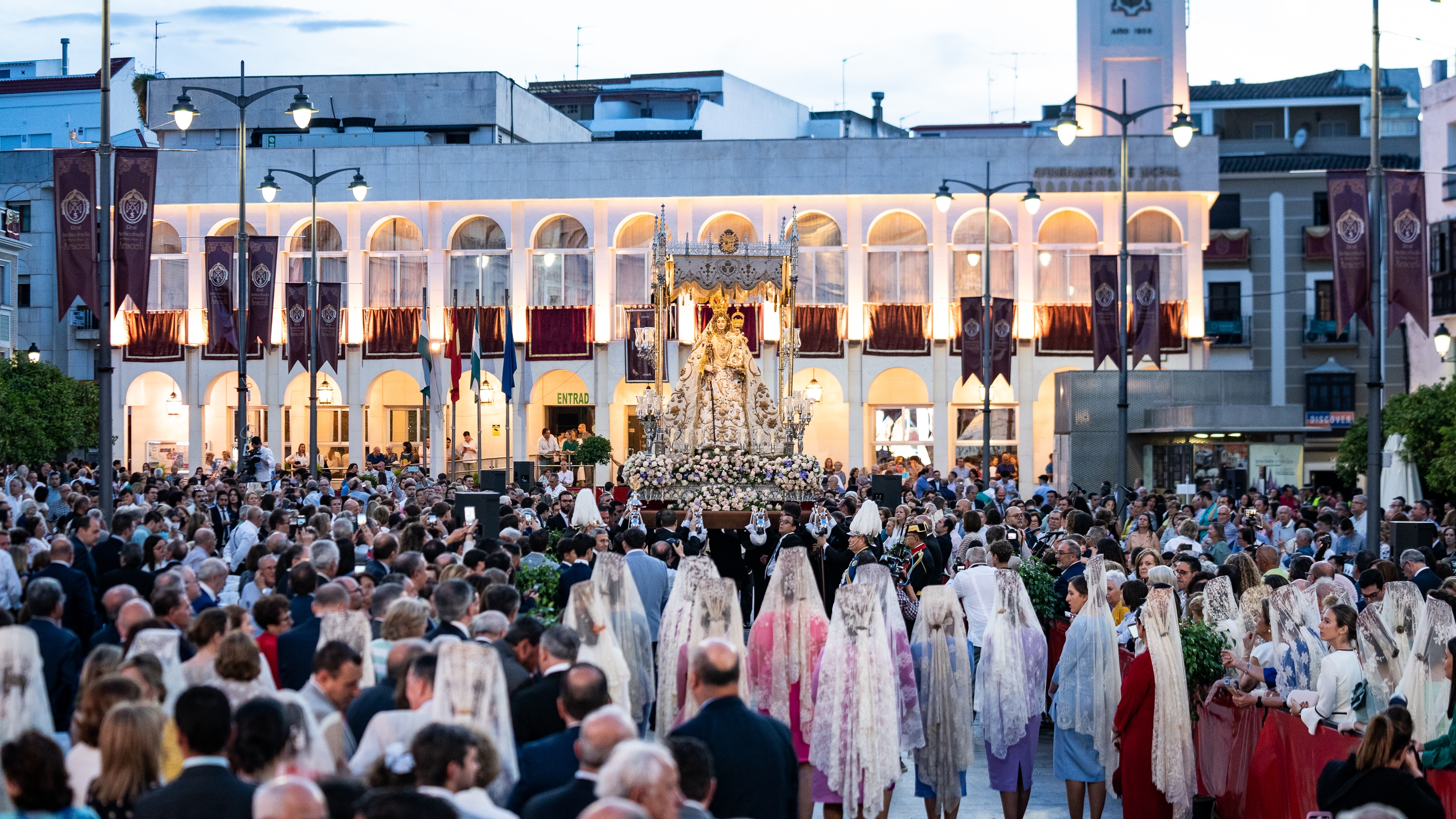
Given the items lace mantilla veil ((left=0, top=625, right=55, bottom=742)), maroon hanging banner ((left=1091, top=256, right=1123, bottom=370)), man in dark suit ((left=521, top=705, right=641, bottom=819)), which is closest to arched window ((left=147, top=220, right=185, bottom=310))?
maroon hanging banner ((left=1091, top=256, right=1123, bottom=370))

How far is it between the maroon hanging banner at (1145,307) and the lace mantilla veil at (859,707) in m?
25.0

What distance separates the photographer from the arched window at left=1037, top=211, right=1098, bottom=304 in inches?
1783

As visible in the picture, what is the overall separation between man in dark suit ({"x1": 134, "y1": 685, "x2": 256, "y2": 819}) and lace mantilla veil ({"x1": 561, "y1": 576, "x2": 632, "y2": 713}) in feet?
12.4

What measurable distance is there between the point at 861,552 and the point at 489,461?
3347 centimetres

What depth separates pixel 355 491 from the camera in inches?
906

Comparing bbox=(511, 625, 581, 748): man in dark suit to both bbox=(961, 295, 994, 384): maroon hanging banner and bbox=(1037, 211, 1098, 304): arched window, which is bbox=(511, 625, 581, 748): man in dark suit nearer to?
bbox=(961, 295, 994, 384): maroon hanging banner

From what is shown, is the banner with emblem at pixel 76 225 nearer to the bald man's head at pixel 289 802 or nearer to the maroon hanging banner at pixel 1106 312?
the bald man's head at pixel 289 802

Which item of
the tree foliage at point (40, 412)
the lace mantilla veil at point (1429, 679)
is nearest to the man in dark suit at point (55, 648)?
the lace mantilla veil at point (1429, 679)

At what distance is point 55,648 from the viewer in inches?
343

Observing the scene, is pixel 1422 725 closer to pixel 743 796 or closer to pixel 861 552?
pixel 743 796

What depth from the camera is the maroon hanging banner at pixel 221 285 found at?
3228 centimetres

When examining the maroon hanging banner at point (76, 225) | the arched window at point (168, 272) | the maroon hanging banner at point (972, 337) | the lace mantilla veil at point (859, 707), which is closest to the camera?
the lace mantilla veil at point (859, 707)

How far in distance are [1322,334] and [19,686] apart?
4760 cm

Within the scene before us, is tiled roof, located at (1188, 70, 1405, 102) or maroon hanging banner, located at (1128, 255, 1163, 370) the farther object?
tiled roof, located at (1188, 70, 1405, 102)
